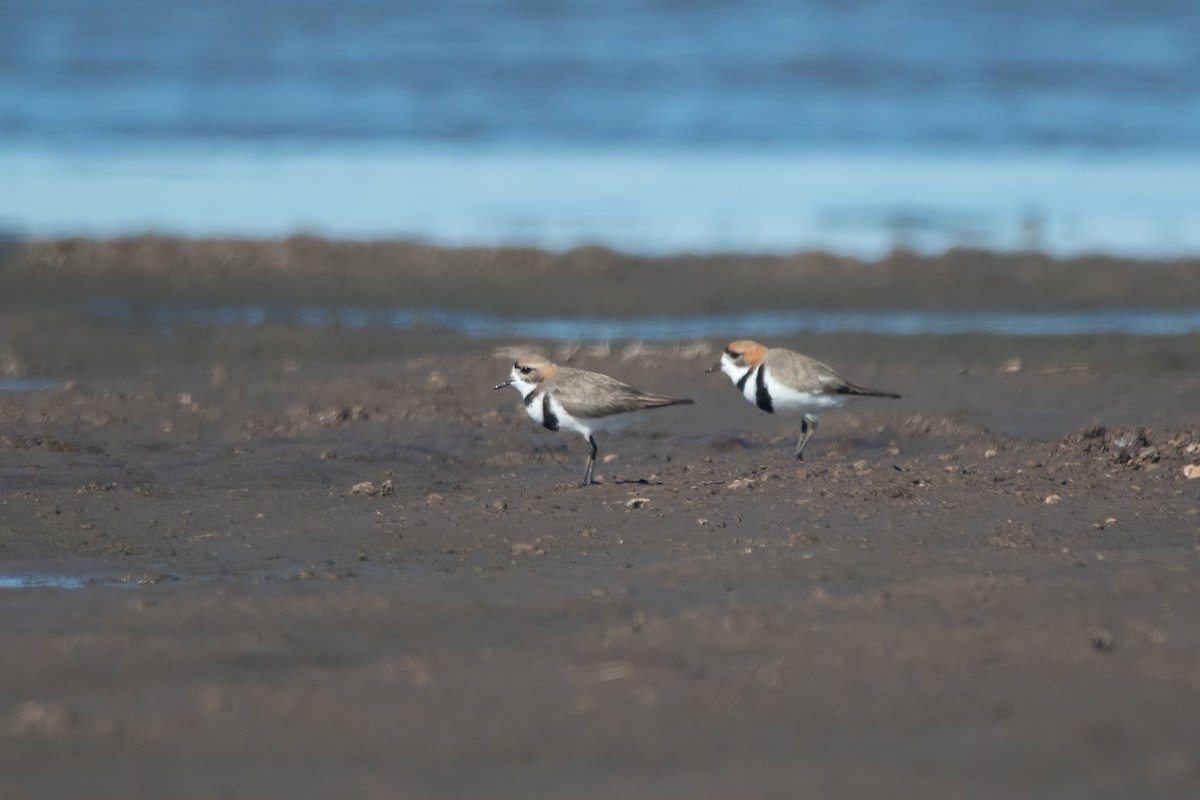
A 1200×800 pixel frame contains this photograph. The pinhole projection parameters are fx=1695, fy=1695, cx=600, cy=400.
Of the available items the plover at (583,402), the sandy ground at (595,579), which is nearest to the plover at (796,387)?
the sandy ground at (595,579)

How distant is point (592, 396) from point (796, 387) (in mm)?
1334

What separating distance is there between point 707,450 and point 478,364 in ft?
9.54

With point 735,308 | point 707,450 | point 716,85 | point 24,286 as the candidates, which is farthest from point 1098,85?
point 707,450

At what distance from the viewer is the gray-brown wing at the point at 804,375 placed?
394 inches

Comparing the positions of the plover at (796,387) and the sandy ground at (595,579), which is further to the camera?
the plover at (796,387)

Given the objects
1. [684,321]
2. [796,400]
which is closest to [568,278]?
[684,321]

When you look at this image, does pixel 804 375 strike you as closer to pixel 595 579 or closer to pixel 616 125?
pixel 595 579

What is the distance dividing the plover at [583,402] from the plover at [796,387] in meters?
0.68

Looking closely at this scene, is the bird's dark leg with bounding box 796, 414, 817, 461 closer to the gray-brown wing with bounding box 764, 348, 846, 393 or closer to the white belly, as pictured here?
the white belly

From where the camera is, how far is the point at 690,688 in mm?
4957

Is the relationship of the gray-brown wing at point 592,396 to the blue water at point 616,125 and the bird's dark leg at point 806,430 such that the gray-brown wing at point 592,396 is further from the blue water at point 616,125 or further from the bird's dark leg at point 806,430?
the blue water at point 616,125

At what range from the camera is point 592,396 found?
9.46 metres

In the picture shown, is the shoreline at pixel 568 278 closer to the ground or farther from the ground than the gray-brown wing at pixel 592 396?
farther from the ground

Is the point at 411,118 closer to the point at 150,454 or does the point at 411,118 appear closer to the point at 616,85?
the point at 616,85
